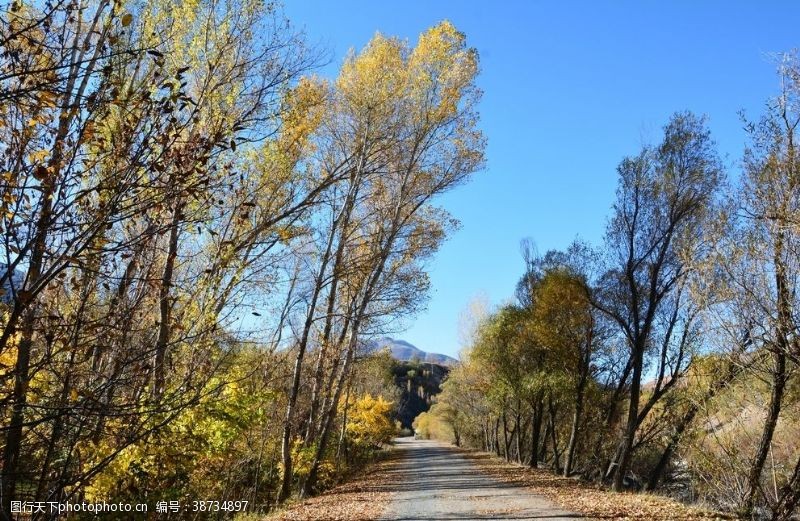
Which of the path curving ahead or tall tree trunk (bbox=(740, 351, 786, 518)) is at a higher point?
tall tree trunk (bbox=(740, 351, 786, 518))

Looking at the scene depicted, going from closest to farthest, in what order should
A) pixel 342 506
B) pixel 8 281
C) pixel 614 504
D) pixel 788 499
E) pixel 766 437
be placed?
pixel 8 281, pixel 788 499, pixel 766 437, pixel 614 504, pixel 342 506

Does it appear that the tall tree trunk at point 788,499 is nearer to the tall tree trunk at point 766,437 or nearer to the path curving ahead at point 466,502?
the tall tree trunk at point 766,437

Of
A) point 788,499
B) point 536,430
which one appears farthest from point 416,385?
point 788,499

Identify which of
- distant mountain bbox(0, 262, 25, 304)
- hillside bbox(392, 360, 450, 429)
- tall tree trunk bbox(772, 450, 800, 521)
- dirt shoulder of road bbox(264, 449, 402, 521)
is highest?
distant mountain bbox(0, 262, 25, 304)

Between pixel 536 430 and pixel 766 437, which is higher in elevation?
pixel 766 437

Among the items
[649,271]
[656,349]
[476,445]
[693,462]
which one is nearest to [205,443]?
[693,462]

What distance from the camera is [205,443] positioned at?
787 cm

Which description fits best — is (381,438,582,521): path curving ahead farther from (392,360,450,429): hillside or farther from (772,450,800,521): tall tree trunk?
(392,360,450,429): hillside

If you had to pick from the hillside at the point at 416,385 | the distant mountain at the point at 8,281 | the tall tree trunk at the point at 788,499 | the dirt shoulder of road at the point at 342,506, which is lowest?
the hillside at the point at 416,385

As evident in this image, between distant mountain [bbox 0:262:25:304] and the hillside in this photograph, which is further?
the hillside

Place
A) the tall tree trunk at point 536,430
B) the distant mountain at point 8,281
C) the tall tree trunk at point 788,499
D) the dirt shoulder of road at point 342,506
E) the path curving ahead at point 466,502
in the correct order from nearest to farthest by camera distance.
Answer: the distant mountain at point 8,281 → the tall tree trunk at point 788,499 → the path curving ahead at point 466,502 → the dirt shoulder of road at point 342,506 → the tall tree trunk at point 536,430

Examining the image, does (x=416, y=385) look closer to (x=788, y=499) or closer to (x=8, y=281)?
(x=788, y=499)

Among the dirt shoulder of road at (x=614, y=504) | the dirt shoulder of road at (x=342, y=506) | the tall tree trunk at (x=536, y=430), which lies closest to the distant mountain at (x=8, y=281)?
the dirt shoulder of road at (x=342, y=506)

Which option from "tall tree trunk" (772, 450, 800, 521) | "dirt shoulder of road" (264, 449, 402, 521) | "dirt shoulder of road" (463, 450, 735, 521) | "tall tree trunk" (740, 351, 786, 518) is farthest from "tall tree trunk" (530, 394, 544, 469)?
"tall tree trunk" (772, 450, 800, 521)
